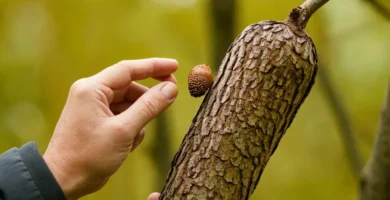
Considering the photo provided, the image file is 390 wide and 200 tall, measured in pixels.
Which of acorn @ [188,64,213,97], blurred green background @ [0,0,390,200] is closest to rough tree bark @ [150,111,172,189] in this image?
blurred green background @ [0,0,390,200]

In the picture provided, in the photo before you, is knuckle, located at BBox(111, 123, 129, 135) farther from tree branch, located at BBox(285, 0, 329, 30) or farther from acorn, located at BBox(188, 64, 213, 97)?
tree branch, located at BBox(285, 0, 329, 30)

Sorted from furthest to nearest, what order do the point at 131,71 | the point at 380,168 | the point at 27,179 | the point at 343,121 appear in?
the point at 343,121, the point at 380,168, the point at 131,71, the point at 27,179

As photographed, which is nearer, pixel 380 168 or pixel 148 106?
pixel 148 106

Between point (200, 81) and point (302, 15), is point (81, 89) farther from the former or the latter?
point (302, 15)

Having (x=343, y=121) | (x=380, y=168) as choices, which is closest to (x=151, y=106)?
(x=380, y=168)

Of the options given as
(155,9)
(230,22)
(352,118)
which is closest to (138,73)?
(230,22)

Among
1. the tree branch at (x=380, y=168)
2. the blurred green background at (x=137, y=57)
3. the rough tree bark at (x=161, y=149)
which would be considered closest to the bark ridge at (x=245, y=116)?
the tree branch at (x=380, y=168)

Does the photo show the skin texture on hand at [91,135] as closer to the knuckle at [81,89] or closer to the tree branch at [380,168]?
the knuckle at [81,89]
